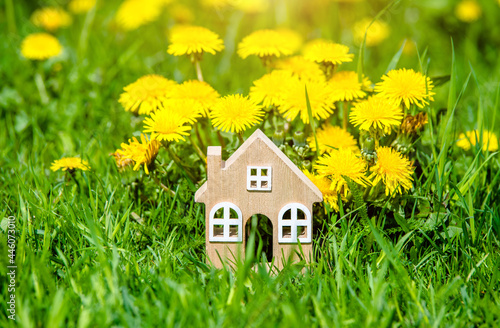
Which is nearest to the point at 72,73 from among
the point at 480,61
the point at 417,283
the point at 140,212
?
the point at 140,212

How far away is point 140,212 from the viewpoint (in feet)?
6.68

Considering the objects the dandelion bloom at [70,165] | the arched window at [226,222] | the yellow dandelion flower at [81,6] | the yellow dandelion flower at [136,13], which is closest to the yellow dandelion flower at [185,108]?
the arched window at [226,222]

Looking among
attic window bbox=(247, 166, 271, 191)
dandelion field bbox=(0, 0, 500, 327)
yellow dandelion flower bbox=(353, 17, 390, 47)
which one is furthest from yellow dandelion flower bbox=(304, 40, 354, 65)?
yellow dandelion flower bbox=(353, 17, 390, 47)

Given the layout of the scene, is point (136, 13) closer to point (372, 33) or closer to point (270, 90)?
point (372, 33)

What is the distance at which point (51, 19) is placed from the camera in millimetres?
3512

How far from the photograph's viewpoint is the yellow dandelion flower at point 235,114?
173 cm

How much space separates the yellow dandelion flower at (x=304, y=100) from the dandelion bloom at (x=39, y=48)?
174cm

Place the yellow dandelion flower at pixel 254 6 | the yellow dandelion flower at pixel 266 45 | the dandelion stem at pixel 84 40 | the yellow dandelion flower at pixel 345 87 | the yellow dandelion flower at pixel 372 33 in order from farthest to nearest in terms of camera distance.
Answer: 1. the yellow dandelion flower at pixel 254 6
2. the yellow dandelion flower at pixel 372 33
3. the dandelion stem at pixel 84 40
4. the yellow dandelion flower at pixel 266 45
5. the yellow dandelion flower at pixel 345 87

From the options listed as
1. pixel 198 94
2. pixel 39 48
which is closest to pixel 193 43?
pixel 198 94

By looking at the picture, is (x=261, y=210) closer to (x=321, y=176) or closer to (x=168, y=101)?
(x=321, y=176)

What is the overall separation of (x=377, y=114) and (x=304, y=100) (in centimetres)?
28

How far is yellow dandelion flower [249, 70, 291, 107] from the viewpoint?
188 centimetres

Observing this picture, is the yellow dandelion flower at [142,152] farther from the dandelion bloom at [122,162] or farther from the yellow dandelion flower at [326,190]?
the yellow dandelion flower at [326,190]

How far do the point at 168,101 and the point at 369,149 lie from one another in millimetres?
751
